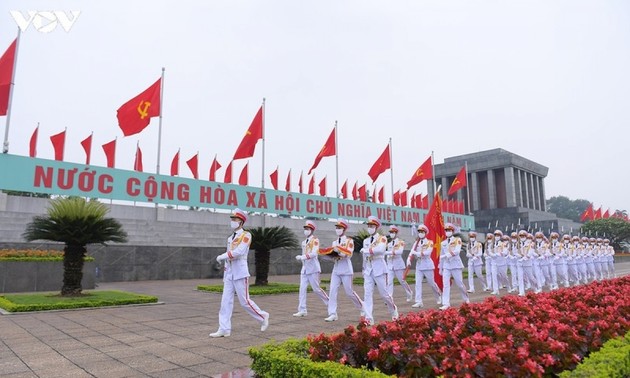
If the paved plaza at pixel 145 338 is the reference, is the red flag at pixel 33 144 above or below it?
above

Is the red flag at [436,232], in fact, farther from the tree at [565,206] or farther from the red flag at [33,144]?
the tree at [565,206]

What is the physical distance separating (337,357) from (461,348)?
43.9 inches

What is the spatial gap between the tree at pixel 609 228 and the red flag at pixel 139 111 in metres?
54.9

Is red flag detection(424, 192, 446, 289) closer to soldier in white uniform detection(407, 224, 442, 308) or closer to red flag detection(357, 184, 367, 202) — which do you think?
soldier in white uniform detection(407, 224, 442, 308)

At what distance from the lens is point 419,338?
176 inches

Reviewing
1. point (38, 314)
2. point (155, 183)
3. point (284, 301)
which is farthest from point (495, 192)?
point (38, 314)

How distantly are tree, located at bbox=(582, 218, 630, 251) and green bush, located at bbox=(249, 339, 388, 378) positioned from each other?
61893 millimetres

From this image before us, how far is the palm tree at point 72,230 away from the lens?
12273 millimetres

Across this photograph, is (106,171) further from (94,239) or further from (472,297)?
(472,297)

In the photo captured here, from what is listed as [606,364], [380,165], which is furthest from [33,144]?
[606,364]

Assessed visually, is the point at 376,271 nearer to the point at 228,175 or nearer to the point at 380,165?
the point at 228,175

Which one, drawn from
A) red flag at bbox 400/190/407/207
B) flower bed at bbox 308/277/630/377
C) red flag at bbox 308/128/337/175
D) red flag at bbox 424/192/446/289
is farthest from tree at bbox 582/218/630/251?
flower bed at bbox 308/277/630/377

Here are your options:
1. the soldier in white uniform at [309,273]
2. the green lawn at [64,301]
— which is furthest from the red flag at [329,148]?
the soldier in white uniform at [309,273]

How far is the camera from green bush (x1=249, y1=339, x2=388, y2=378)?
3.53m
